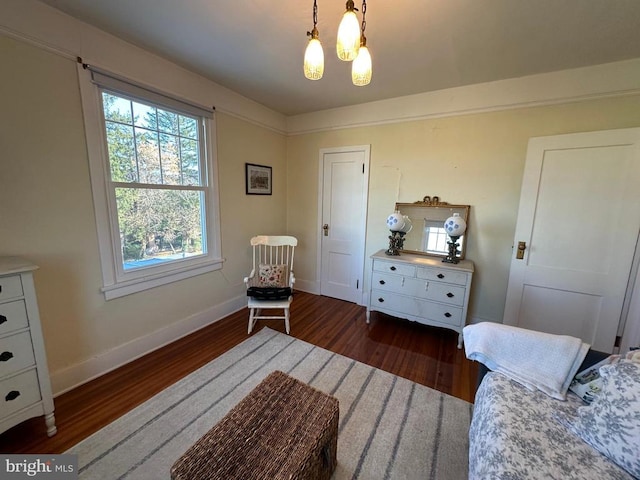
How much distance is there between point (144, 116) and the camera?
207 cm

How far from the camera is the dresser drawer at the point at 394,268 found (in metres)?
2.53

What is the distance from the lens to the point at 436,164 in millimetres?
2709

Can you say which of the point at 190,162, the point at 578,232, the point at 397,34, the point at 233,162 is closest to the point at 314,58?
the point at 397,34

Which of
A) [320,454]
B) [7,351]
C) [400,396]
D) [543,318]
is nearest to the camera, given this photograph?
[320,454]

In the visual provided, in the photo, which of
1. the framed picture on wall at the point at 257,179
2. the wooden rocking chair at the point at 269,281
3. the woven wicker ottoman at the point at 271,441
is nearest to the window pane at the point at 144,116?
the framed picture on wall at the point at 257,179

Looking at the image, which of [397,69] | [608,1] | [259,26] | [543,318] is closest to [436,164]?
[397,69]

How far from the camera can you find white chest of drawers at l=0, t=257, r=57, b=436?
4.15 feet

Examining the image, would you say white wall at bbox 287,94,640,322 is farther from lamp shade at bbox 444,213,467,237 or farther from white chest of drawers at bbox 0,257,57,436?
white chest of drawers at bbox 0,257,57,436

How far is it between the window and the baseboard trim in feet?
1.50

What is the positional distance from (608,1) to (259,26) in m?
1.98

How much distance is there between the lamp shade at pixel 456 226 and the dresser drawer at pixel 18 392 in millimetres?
3126

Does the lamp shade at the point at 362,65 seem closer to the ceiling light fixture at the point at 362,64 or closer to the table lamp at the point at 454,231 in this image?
the ceiling light fixture at the point at 362,64

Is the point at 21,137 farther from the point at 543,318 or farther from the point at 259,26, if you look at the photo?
the point at 543,318

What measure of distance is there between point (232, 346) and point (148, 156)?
182 cm
